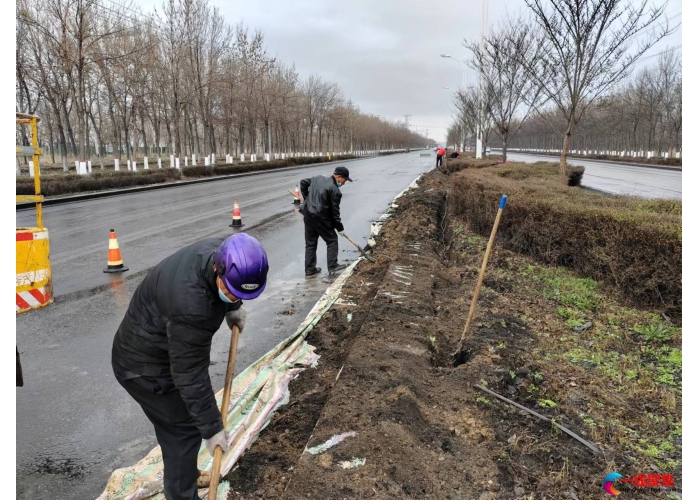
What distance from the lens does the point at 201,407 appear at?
2113 millimetres

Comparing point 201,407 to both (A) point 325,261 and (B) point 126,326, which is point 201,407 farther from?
(A) point 325,261

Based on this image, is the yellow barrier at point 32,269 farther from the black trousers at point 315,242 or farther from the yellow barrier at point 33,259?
the black trousers at point 315,242

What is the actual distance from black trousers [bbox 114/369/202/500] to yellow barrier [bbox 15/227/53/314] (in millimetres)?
3833

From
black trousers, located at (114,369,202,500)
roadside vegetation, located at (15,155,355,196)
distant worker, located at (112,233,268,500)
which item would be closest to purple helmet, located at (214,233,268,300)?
distant worker, located at (112,233,268,500)

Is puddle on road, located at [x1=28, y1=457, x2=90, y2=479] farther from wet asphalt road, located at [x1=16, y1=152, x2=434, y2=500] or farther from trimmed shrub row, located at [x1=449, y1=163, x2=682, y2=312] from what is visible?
trimmed shrub row, located at [x1=449, y1=163, x2=682, y2=312]

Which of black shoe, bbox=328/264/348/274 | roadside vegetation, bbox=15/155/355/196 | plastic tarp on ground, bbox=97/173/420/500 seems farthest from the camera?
roadside vegetation, bbox=15/155/355/196

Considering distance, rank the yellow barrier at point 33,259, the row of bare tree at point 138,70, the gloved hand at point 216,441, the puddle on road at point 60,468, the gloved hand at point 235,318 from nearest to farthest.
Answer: the gloved hand at point 216,441
the gloved hand at point 235,318
the puddle on road at point 60,468
the yellow barrier at point 33,259
the row of bare tree at point 138,70

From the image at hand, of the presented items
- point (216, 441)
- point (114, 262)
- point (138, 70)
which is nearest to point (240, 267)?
point (216, 441)

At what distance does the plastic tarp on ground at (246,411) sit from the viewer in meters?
2.61

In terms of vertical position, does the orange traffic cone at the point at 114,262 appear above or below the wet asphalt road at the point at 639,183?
below

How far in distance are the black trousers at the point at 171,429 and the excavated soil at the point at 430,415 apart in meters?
0.30

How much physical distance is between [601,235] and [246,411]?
4375mm

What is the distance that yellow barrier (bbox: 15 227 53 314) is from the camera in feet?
17.2

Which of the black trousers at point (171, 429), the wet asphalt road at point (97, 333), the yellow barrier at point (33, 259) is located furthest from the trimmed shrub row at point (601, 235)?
the yellow barrier at point (33, 259)
